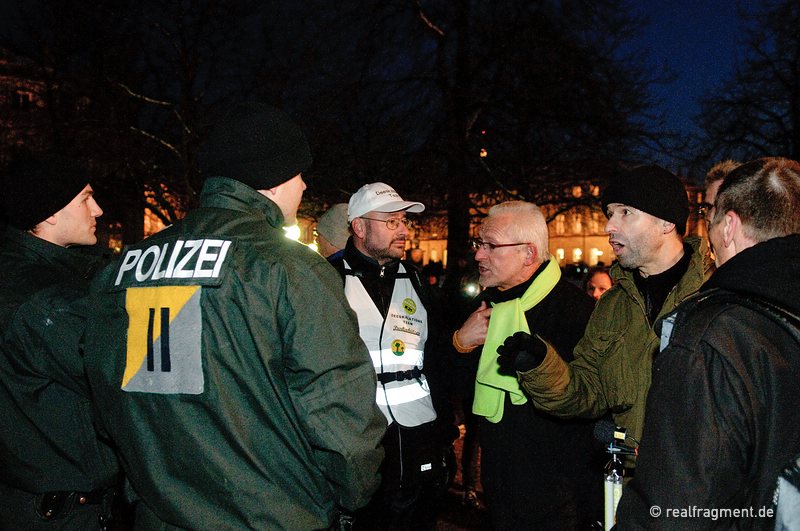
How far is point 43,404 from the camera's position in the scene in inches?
96.7

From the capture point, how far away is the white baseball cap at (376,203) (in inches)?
150

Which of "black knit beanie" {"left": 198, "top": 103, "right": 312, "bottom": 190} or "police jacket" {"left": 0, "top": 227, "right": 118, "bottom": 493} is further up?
"black knit beanie" {"left": 198, "top": 103, "right": 312, "bottom": 190}

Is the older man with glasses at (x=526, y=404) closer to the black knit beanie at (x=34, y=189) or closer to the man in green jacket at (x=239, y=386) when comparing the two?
the man in green jacket at (x=239, y=386)

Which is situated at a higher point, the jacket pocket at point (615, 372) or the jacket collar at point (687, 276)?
the jacket collar at point (687, 276)

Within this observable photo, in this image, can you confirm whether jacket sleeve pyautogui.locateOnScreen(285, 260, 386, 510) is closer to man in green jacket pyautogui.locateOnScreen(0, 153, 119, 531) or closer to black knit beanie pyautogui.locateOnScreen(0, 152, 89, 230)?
man in green jacket pyautogui.locateOnScreen(0, 153, 119, 531)

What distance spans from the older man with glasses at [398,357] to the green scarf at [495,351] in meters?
0.44

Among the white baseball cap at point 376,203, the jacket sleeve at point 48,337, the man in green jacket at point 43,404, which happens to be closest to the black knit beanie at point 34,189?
the man in green jacket at point 43,404

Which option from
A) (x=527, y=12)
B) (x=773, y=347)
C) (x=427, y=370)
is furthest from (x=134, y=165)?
(x=773, y=347)

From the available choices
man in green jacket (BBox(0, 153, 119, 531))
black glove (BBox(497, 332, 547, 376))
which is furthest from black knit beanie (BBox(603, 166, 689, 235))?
man in green jacket (BBox(0, 153, 119, 531))

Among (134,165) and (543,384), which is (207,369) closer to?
(543,384)

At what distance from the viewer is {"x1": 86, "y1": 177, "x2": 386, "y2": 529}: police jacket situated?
1.82 metres

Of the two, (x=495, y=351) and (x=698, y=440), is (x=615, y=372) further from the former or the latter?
(x=698, y=440)

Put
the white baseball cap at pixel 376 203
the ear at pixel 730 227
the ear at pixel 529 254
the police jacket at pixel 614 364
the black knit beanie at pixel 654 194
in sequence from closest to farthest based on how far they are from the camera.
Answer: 1. the ear at pixel 730 227
2. the police jacket at pixel 614 364
3. the black knit beanie at pixel 654 194
4. the ear at pixel 529 254
5. the white baseball cap at pixel 376 203

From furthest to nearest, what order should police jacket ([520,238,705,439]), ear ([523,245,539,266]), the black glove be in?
ear ([523,245,539,266])
police jacket ([520,238,705,439])
the black glove
